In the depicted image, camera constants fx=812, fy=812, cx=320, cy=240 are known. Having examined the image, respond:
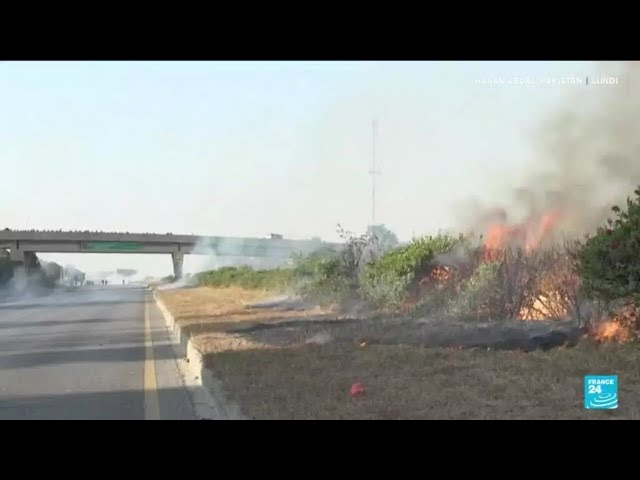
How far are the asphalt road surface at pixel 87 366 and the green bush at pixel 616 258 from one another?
3216mm

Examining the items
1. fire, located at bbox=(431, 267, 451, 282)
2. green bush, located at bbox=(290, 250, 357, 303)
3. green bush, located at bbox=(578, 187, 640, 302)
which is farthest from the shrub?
green bush, located at bbox=(578, 187, 640, 302)

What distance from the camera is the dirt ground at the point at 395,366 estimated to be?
4.76 m

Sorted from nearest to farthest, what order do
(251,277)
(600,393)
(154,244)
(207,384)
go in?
(600,393) < (154,244) < (207,384) < (251,277)

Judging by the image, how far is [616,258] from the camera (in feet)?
20.1

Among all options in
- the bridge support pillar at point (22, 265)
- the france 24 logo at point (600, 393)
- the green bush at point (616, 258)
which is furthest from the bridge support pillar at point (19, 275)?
the green bush at point (616, 258)

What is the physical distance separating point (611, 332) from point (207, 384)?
320 centimetres

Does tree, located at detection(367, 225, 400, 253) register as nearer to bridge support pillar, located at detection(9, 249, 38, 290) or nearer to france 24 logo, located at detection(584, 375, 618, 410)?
france 24 logo, located at detection(584, 375, 618, 410)

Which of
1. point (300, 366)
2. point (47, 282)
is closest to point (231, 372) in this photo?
point (300, 366)

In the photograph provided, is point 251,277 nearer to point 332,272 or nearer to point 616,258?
point 332,272

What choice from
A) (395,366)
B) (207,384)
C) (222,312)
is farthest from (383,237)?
(222,312)
